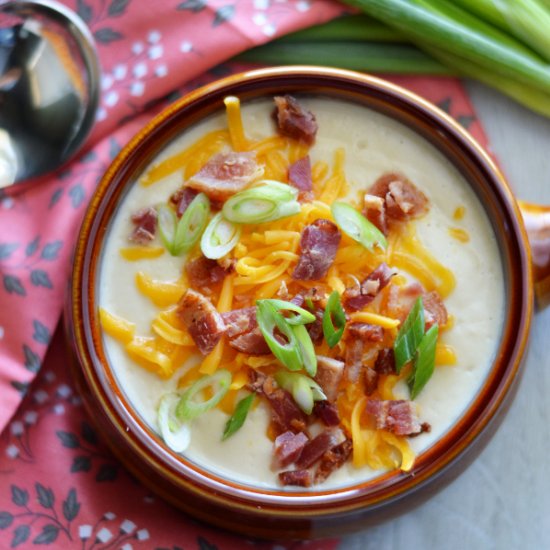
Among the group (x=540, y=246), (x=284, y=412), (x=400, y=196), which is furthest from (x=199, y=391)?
(x=540, y=246)

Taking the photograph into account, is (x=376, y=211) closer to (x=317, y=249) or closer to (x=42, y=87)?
(x=317, y=249)

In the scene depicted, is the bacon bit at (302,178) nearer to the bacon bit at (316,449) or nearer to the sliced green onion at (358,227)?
the sliced green onion at (358,227)

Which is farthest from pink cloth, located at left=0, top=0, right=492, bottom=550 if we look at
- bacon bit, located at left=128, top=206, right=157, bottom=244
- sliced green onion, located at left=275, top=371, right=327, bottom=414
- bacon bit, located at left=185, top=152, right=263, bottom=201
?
sliced green onion, located at left=275, top=371, right=327, bottom=414

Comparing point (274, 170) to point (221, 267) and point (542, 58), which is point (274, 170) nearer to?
point (221, 267)

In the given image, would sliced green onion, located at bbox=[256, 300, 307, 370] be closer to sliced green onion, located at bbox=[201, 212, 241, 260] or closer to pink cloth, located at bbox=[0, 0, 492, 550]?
sliced green onion, located at bbox=[201, 212, 241, 260]

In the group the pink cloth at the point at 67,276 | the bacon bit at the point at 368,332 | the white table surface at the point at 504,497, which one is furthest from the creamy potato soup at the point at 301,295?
the white table surface at the point at 504,497

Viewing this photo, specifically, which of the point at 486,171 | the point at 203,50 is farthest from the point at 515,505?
the point at 203,50
